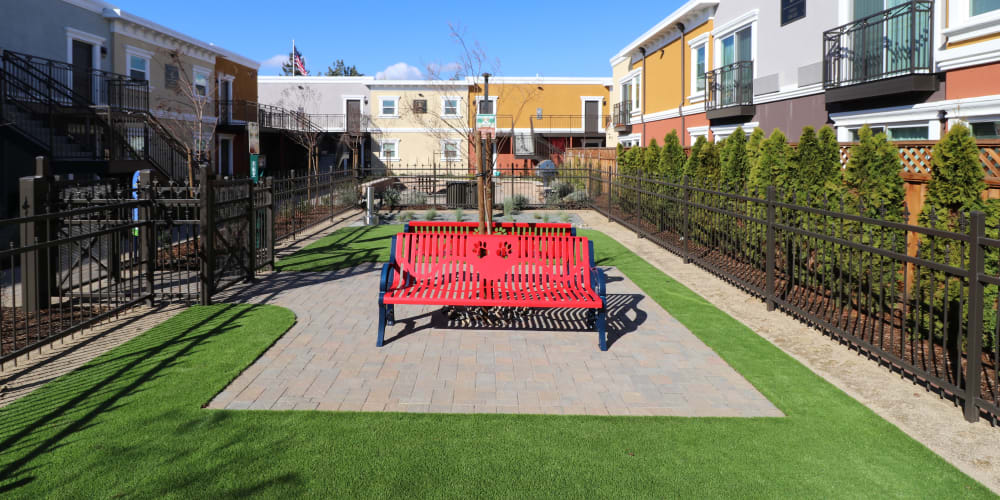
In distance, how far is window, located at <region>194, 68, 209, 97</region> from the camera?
99.1 ft

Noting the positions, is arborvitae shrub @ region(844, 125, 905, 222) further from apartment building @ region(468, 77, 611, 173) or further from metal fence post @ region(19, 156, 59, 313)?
apartment building @ region(468, 77, 611, 173)

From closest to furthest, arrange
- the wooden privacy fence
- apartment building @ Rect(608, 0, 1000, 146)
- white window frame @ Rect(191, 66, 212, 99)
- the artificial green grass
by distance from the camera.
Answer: the artificial green grass
the wooden privacy fence
apartment building @ Rect(608, 0, 1000, 146)
white window frame @ Rect(191, 66, 212, 99)

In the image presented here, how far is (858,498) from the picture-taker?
3783 mm

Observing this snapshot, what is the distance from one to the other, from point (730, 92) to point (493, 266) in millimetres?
14948

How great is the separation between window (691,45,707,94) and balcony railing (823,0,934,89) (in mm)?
7526

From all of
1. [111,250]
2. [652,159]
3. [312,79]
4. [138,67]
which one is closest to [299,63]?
[312,79]

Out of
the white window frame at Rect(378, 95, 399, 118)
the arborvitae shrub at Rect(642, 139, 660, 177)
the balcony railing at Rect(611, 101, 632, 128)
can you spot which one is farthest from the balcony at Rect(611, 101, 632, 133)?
the white window frame at Rect(378, 95, 399, 118)

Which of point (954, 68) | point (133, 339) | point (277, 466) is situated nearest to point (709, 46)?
point (954, 68)

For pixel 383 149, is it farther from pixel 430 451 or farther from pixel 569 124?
pixel 430 451

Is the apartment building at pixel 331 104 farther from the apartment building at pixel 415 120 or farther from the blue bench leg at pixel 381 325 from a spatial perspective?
the blue bench leg at pixel 381 325

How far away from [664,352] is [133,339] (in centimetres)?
494

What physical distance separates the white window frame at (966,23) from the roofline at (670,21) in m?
10.6

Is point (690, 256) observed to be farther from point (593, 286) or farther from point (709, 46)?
point (709, 46)

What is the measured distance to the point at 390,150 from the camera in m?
45.3
